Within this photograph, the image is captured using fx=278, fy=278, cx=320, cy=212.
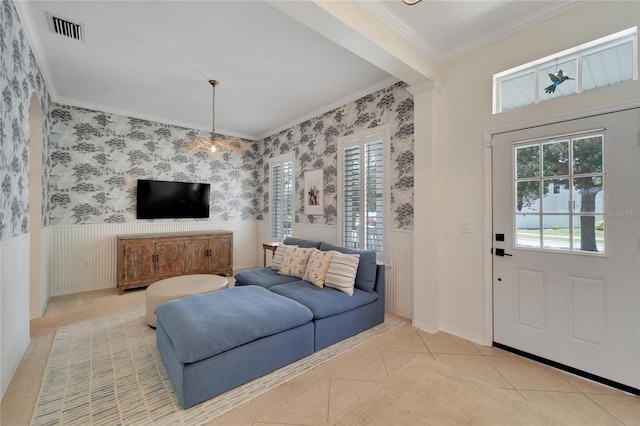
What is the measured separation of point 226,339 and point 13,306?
6.11 ft

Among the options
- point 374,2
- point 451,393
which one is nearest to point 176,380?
point 451,393

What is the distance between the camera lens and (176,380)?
1.91 meters

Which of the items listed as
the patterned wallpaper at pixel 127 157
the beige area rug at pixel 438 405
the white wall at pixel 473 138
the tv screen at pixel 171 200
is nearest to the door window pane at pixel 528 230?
the white wall at pixel 473 138

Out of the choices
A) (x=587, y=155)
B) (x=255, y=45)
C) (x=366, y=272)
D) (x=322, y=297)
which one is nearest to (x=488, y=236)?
(x=587, y=155)

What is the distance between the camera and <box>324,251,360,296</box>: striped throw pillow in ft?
9.89

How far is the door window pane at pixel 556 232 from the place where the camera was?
227 cm

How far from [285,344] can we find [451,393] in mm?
1283

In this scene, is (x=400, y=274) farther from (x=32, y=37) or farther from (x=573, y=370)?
(x=32, y=37)

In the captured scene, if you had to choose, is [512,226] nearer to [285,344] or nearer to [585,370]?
[585,370]

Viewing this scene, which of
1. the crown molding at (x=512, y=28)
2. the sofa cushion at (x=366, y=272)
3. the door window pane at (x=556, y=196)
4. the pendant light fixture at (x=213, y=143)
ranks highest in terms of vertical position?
the crown molding at (x=512, y=28)

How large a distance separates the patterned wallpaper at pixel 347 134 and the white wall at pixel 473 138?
1.33ft

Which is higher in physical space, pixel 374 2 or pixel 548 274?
pixel 374 2

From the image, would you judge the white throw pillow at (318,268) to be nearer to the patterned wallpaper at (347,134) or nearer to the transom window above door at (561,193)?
the patterned wallpaper at (347,134)

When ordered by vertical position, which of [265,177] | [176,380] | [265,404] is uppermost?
[265,177]
